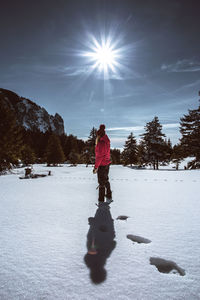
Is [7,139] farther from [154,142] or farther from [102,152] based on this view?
[154,142]

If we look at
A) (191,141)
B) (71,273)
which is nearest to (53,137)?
(191,141)

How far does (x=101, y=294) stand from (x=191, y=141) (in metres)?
27.3

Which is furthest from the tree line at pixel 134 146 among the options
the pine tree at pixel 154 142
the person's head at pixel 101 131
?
the person's head at pixel 101 131

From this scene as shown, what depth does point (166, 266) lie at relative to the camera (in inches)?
65.6

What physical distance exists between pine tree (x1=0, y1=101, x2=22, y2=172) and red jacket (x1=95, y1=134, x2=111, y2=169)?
14.4 m

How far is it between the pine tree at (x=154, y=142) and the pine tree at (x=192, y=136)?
604 cm

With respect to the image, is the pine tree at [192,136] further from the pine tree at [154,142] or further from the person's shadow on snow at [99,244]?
the person's shadow on snow at [99,244]

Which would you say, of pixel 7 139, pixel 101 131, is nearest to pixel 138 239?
pixel 101 131

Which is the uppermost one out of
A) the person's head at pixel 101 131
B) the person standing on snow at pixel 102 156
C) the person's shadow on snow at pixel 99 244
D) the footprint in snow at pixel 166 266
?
the person's head at pixel 101 131

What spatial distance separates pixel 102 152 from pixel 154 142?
95.0 ft

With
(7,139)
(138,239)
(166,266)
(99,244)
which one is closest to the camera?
(166,266)

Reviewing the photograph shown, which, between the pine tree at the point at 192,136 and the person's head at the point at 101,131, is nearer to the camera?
the person's head at the point at 101,131

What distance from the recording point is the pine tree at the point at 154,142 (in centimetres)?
3173

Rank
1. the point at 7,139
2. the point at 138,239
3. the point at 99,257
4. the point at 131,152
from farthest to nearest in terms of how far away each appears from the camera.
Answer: the point at 131,152, the point at 7,139, the point at 138,239, the point at 99,257
